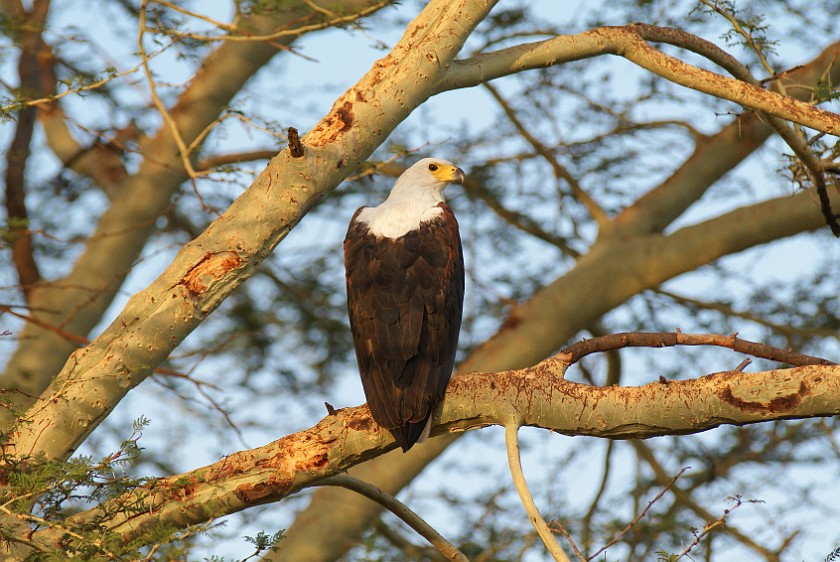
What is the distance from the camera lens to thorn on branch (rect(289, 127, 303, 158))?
3.17 metres

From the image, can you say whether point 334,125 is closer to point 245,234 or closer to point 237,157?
point 245,234

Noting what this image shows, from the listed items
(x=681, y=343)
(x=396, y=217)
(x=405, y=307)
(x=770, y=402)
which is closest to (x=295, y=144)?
(x=405, y=307)

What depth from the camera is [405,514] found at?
3.35 meters

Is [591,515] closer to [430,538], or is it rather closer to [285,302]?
[285,302]

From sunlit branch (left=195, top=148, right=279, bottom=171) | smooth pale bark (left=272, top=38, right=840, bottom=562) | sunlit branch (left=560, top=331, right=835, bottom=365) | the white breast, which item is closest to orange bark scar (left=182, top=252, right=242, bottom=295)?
A: the white breast

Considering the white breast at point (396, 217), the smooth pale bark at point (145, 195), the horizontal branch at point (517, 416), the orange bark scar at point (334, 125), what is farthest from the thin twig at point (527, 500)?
the smooth pale bark at point (145, 195)

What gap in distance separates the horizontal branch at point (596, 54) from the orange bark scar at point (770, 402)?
1.02 metres

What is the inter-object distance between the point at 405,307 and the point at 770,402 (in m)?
1.32

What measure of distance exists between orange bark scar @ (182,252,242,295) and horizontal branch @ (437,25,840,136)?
3.22 ft

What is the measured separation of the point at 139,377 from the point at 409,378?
90 centimetres

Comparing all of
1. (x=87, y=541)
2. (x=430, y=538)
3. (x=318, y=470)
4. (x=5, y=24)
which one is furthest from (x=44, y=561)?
(x=5, y=24)

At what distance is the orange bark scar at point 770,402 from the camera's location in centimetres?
303

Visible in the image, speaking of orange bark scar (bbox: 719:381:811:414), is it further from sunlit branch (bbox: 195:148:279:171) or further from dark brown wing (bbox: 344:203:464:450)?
sunlit branch (bbox: 195:148:279:171)

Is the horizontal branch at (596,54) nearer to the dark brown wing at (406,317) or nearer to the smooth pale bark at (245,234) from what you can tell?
the smooth pale bark at (245,234)
